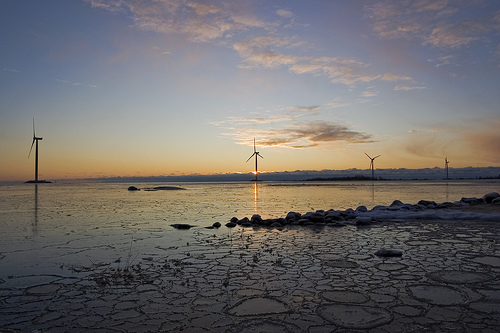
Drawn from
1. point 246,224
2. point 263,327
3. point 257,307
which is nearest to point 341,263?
point 257,307

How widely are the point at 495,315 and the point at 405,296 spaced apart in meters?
1.05

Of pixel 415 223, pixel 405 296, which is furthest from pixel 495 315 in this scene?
pixel 415 223

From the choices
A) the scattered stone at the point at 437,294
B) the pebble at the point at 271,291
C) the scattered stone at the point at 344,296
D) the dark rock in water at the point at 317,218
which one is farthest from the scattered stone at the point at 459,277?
the dark rock in water at the point at 317,218

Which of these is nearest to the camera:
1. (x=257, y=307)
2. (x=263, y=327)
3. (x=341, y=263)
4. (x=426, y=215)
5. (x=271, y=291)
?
(x=263, y=327)

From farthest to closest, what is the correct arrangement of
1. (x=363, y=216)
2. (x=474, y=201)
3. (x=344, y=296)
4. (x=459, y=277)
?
1. (x=474, y=201)
2. (x=363, y=216)
3. (x=459, y=277)
4. (x=344, y=296)

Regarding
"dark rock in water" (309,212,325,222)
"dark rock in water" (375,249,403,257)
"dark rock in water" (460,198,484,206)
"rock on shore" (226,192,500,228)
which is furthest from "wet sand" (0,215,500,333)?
"dark rock in water" (460,198,484,206)

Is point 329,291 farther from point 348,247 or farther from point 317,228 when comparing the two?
point 317,228

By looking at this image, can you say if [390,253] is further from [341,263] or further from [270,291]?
[270,291]

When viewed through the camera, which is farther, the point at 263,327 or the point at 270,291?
the point at 270,291

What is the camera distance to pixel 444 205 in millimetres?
16609

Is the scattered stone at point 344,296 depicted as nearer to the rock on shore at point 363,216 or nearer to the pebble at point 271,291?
the pebble at point 271,291

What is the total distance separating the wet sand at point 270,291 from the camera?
4.03m

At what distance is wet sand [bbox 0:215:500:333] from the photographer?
13.2ft

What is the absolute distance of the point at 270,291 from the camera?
16.9ft
